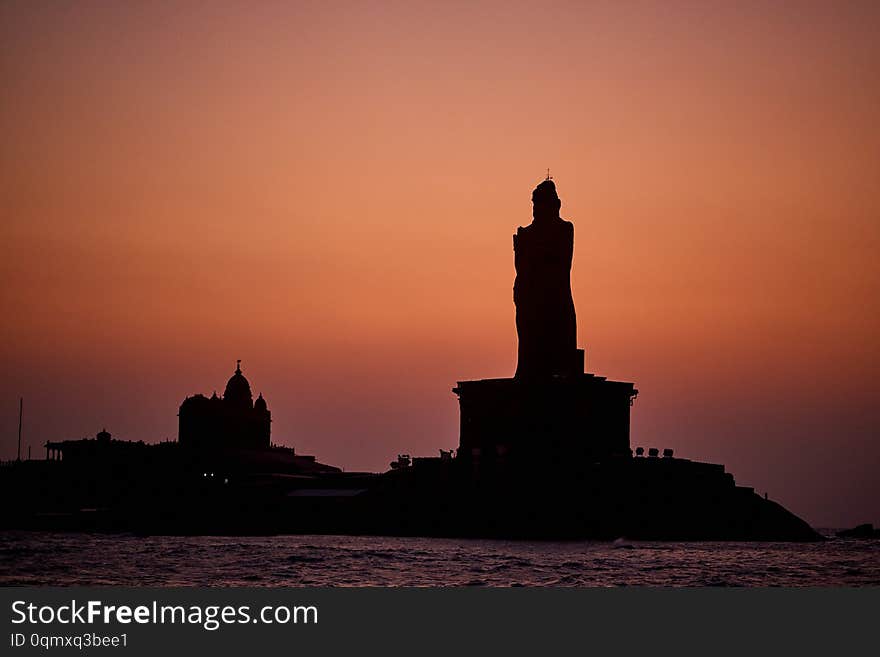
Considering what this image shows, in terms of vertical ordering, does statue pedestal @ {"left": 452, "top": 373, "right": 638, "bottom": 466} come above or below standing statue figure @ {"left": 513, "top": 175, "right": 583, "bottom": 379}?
below

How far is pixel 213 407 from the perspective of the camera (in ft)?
506

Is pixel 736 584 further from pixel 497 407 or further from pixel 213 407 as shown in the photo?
pixel 213 407

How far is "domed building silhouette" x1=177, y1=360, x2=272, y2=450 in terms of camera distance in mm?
153000

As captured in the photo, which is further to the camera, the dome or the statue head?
the dome

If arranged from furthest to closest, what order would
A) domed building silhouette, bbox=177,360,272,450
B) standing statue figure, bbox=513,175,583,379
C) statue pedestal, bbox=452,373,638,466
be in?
1. domed building silhouette, bbox=177,360,272,450
2. standing statue figure, bbox=513,175,583,379
3. statue pedestal, bbox=452,373,638,466

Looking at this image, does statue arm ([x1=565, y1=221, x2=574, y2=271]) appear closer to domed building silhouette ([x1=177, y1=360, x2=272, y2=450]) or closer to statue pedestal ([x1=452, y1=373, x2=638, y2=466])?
statue pedestal ([x1=452, y1=373, x2=638, y2=466])

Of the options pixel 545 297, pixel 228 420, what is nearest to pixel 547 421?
pixel 545 297

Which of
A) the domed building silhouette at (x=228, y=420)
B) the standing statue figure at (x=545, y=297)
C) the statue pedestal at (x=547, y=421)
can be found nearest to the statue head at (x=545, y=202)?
the standing statue figure at (x=545, y=297)

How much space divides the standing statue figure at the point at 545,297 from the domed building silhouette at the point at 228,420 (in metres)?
44.8

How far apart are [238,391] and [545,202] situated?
5378cm

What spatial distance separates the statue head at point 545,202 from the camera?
115438 millimetres

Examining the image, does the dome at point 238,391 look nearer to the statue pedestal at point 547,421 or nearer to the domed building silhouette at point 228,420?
the domed building silhouette at point 228,420

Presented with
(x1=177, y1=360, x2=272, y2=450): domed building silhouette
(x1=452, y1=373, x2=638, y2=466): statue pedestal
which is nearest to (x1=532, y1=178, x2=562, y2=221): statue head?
(x1=452, y1=373, x2=638, y2=466): statue pedestal

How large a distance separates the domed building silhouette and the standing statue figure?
4475 centimetres
